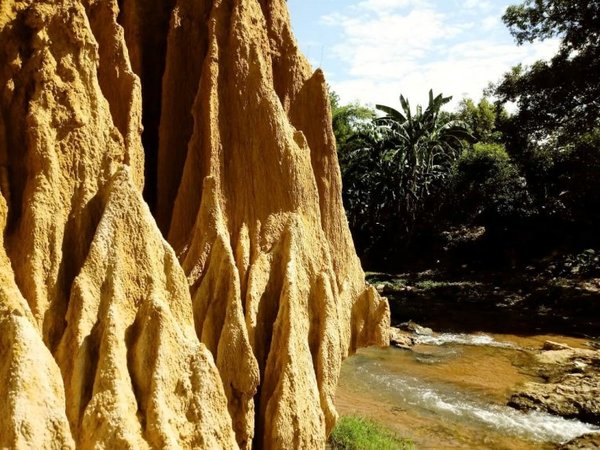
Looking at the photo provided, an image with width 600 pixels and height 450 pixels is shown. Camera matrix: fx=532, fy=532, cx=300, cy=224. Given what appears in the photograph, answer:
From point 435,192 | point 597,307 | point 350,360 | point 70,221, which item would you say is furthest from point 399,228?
point 70,221

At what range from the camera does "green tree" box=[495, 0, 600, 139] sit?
18341 mm

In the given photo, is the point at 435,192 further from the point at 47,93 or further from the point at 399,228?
the point at 47,93

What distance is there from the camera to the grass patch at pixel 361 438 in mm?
7531

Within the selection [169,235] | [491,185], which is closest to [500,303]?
[491,185]

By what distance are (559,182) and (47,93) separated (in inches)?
1021

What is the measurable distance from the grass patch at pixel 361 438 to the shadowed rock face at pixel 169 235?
2.19 m

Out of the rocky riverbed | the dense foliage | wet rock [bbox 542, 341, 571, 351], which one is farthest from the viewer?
the dense foliage

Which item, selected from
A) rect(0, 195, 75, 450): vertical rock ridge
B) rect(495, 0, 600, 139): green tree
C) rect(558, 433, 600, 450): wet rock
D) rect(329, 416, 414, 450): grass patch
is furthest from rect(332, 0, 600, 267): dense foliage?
rect(0, 195, 75, 450): vertical rock ridge

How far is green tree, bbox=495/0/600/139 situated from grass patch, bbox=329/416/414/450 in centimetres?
1571

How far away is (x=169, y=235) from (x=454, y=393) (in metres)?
8.68

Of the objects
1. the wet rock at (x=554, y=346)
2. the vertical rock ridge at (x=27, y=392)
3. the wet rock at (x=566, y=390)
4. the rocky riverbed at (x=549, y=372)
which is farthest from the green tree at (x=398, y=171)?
the vertical rock ridge at (x=27, y=392)

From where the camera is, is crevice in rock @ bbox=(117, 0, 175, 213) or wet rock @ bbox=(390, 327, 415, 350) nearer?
crevice in rock @ bbox=(117, 0, 175, 213)

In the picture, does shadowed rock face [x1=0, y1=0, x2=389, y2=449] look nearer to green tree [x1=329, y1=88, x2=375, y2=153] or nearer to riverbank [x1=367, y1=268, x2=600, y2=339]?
riverbank [x1=367, y1=268, x2=600, y2=339]

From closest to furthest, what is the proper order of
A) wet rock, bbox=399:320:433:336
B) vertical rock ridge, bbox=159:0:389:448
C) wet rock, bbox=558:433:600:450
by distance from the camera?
1. vertical rock ridge, bbox=159:0:389:448
2. wet rock, bbox=558:433:600:450
3. wet rock, bbox=399:320:433:336
